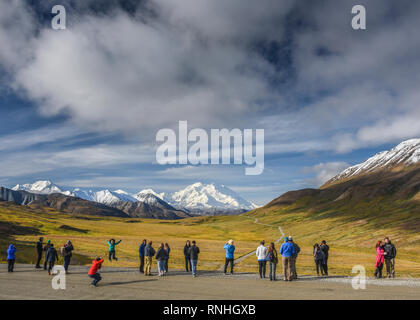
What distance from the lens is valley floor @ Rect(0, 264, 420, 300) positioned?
61.0ft

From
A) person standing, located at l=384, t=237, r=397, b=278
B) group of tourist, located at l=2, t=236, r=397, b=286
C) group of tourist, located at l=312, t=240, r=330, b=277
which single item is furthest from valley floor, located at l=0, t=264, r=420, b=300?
person standing, located at l=384, t=237, r=397, b=278

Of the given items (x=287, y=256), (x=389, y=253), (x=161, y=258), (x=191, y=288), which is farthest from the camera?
(x=389, y=253)

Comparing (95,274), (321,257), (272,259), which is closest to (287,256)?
(272,259)

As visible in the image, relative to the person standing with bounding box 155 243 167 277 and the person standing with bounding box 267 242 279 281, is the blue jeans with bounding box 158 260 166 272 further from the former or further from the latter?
the person standing with bounding box 267 242 279 281

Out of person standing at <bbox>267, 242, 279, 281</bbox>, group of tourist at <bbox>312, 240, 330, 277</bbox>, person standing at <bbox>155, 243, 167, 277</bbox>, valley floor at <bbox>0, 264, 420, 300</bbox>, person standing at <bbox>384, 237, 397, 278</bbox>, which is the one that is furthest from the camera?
group of tourist at <bbox>312, 240, 330, 277</bbox>

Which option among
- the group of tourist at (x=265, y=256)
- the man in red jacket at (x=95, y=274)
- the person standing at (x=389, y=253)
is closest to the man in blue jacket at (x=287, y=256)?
the group of tourist at (x=265, y=256)

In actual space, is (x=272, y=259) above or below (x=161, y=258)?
above

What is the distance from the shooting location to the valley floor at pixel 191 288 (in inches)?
731

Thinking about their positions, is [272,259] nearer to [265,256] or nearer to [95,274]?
[265,256]

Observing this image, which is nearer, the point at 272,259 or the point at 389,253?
the point at 272,259

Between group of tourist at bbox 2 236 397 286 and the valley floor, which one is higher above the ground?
group of tourist at bbox 2 236 397 286

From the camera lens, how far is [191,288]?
70.4ft
